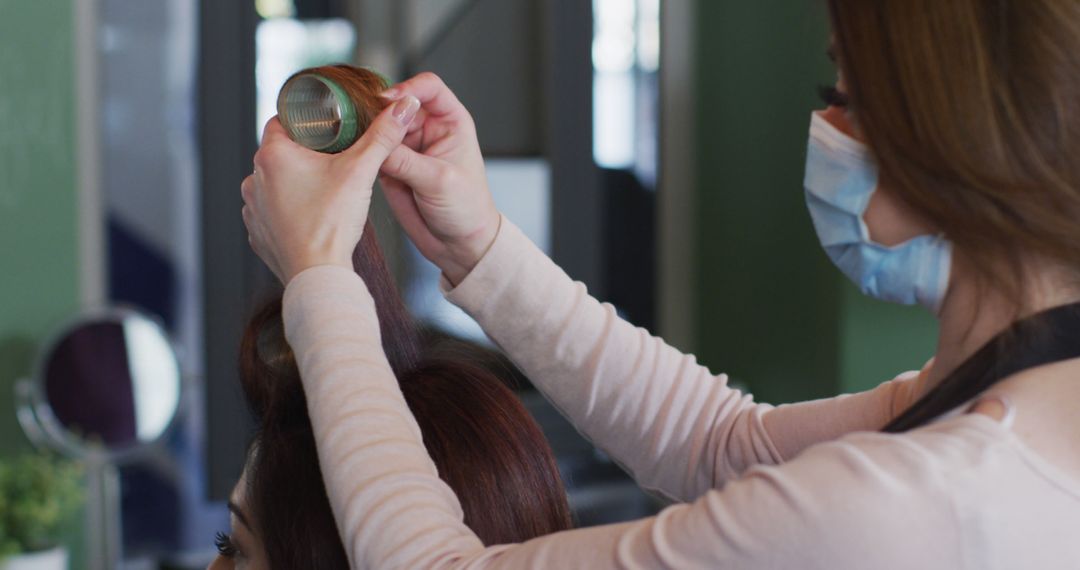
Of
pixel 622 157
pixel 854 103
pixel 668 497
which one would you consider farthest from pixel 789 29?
pixel 854 103

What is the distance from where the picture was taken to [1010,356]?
2.48 ft

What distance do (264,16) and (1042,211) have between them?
7.89 feet

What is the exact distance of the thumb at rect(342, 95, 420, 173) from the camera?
864 mm

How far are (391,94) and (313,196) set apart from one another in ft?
0.44

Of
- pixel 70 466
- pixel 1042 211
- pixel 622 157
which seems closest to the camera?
pixel 1042 211

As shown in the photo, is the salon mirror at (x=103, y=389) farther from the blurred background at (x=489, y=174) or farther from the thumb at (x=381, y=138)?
the thumb at (x=381, y=138)

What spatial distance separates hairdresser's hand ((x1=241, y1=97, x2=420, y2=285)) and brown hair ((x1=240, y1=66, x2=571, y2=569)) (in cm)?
7

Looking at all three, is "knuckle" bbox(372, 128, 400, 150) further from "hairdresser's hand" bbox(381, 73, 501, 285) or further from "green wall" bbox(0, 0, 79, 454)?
"green wall" bbox(0, 0, 79, 454)

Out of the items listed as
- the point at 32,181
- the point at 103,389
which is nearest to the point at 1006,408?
the point at 103,389

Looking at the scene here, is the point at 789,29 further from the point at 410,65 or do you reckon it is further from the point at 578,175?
the point at 410,65

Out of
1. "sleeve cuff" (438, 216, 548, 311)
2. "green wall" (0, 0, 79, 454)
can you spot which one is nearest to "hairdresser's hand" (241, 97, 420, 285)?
"sleeve cuff" (438, 216, 548, 311)

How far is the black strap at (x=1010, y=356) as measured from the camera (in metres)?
0.75

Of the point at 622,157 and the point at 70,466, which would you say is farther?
the point at 622,157

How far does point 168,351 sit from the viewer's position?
2.42 meters
